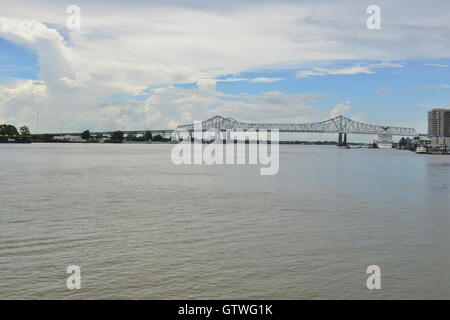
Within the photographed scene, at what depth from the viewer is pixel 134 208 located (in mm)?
15672

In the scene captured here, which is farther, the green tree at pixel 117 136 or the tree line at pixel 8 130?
the green tree at pixel 117 136

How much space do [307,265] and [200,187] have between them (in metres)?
14.5

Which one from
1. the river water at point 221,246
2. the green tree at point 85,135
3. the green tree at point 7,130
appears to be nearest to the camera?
the river water at point 221,246

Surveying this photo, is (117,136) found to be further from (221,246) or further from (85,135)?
(221,246)

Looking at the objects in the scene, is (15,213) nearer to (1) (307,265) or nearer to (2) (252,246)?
(2) (252,246)

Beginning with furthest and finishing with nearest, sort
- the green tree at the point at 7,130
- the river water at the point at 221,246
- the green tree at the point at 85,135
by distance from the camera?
the green tree at the point at 85,135 < the green tree at the point at 7,130 < the river water at the point at 221,246

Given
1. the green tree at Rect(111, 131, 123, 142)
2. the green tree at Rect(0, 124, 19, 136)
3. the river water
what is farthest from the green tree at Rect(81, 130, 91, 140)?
the river water

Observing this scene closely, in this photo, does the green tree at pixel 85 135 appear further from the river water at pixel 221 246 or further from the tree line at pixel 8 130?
the river water at pixel 221 246

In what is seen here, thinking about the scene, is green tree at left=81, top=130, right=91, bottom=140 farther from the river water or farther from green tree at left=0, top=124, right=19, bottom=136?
the river water

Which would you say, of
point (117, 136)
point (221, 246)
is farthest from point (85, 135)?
point (221, 246)

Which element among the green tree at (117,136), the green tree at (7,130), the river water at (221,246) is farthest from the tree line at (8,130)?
the river water at (221,246)

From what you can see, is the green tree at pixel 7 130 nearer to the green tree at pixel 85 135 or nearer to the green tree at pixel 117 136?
the green tree at pixel 85 135

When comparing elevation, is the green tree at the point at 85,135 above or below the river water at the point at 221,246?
above

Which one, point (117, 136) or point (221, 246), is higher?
point (117, 136)
